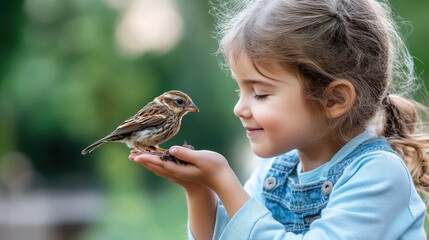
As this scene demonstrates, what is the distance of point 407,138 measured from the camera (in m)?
2.48

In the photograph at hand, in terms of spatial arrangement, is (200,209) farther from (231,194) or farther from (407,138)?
(407,138)

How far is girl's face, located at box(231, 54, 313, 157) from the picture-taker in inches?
87.4

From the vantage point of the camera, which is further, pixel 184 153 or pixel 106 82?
pixel 106 82

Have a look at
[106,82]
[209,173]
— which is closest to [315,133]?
[209,173]

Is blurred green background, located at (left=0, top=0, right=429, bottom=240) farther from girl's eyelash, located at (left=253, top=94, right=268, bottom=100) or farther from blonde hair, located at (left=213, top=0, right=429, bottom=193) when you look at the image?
girl's eyelash, located at (left=253, top=94, right=268, bottom=100)

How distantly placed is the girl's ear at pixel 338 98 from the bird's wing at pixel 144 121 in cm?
54

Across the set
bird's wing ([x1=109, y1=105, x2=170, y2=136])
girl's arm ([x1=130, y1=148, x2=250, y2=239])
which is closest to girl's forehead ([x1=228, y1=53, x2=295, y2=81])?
girl's arm ([x1=130, y1=148, x2=250, y2=239])

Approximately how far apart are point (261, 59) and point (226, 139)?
528 cm

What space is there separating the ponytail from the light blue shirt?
Answer: 0.29m

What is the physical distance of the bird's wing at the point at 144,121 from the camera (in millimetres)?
2496

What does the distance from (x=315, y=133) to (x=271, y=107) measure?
18 cm

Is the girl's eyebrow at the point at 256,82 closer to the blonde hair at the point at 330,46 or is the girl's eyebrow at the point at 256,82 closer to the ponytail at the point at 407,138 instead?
the blonde hair at the point at 330,46

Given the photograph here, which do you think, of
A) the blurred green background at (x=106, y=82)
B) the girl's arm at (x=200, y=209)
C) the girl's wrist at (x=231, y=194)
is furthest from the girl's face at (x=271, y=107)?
the blurred green background at (x=106, y=82)

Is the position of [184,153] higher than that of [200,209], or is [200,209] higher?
[184,153]
